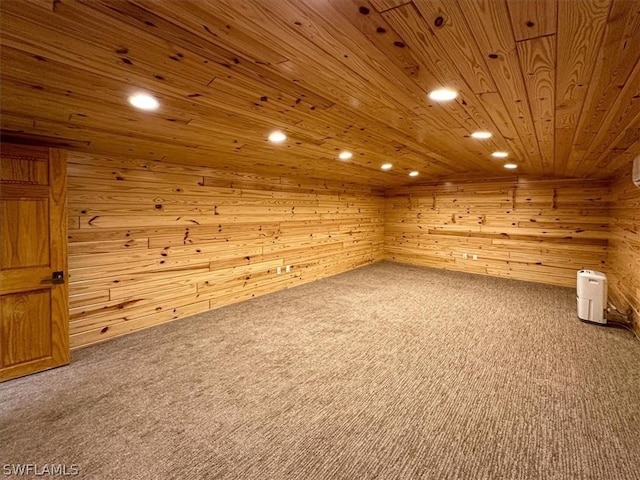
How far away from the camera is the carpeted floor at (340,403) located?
5.69ft

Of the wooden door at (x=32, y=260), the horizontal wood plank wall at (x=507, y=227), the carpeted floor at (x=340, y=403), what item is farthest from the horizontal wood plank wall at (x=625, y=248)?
the wooden door at (x=32, y=260)

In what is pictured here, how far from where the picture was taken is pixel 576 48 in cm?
115

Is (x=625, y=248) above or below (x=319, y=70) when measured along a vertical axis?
below

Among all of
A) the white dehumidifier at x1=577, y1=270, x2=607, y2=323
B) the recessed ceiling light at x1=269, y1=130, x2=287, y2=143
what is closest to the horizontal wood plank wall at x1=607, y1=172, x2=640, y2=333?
the white dehumidifier at x1=577, y1=270, x2=607, y2=323

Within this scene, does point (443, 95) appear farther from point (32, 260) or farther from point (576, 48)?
point (32, 260)

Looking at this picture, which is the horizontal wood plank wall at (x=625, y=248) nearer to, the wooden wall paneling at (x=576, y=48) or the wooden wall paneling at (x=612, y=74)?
the wooden wall paneling at (x=612, y=74)

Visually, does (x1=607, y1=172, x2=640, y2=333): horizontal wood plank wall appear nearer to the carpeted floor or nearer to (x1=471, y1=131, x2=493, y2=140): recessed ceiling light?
the carpeted floor

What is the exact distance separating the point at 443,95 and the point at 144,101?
5.96 feet


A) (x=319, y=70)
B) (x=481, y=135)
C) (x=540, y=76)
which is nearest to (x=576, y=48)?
(x=540, y=76)

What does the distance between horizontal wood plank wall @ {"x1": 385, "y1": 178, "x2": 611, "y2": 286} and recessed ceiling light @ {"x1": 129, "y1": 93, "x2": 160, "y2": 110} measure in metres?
6.55

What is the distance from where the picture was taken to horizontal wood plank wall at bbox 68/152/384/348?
314 cm

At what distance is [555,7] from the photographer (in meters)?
0.92

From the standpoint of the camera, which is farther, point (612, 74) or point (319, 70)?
point (319, 70)

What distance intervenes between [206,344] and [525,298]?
15.9ft
